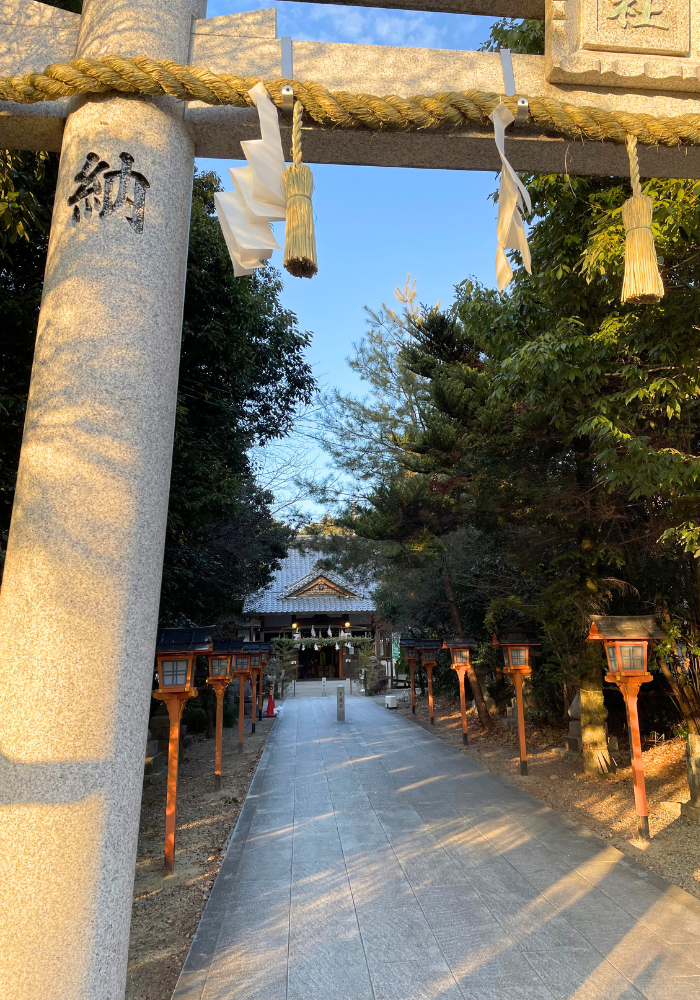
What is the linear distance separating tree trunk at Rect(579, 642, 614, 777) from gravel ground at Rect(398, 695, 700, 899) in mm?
184

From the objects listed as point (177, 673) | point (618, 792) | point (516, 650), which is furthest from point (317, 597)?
point (177, 673)

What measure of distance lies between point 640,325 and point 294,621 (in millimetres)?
25655

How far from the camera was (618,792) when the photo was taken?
24.8 feet

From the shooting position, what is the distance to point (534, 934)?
3965 millimetres

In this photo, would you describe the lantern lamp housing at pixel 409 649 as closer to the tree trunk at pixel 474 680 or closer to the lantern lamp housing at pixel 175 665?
the tree trunk at pixel 474 680

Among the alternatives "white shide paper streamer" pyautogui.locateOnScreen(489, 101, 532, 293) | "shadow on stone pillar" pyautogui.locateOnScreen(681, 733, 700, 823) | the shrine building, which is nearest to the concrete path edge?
"white shide paper streamer" pyautogui.locateOnScreen(489, 101, 532, 293)

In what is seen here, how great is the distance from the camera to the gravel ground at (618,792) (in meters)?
5.54

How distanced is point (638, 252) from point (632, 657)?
5.14 m

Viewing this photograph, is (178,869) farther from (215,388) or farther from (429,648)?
(429,648)

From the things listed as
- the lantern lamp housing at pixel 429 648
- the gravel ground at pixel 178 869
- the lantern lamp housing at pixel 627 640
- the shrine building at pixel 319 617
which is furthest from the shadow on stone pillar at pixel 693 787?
the shrine building at pixel 319 617

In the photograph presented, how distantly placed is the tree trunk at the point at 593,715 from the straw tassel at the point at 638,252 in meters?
7.30

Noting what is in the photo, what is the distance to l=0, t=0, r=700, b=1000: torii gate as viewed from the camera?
1580 mm

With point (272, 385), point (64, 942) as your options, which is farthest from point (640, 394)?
point (272, 385)

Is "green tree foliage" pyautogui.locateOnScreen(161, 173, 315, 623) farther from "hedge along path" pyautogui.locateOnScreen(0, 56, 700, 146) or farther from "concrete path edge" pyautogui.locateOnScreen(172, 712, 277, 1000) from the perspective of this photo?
"hedge along path" pyautogui.locateOnScreen(0, 56, 700, 146)
